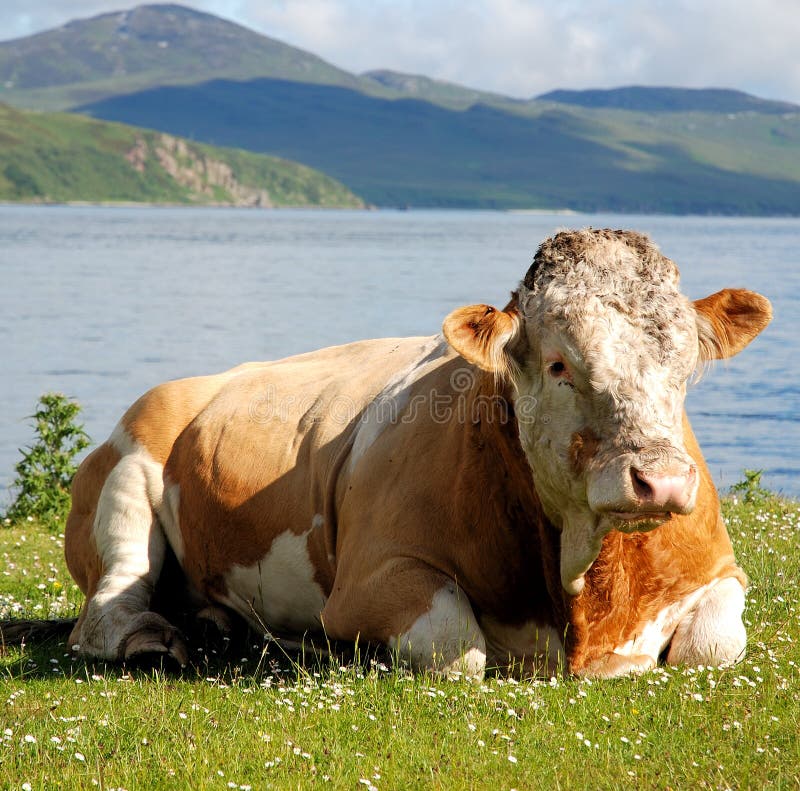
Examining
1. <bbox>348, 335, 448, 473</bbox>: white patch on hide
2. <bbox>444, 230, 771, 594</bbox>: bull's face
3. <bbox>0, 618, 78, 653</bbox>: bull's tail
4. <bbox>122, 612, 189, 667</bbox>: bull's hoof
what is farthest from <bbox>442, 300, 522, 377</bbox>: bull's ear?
<bbox>0, 618, 78, 653</bbox>: bull's tail

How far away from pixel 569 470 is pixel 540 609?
1.03 m

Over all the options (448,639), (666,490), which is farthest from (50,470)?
(666,490)

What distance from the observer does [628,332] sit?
6.05m

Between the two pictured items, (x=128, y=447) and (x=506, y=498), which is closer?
(x=506, y=498)

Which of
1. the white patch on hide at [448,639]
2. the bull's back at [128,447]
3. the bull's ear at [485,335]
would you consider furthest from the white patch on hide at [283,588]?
the bull's ear at [485,335]

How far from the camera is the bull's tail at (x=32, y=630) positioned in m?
8.65

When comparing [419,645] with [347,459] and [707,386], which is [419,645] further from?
[707,386]

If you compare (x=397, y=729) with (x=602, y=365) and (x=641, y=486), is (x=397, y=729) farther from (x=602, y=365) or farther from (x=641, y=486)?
(x=602, y=365)

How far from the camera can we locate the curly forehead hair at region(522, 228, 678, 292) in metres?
6.35

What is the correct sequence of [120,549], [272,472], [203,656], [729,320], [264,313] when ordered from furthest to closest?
1. [264,313]
2. [120,549]
3. [272,472]
4. [203,656]
5. [729,320]

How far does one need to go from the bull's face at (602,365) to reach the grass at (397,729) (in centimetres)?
79

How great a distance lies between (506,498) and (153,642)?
268 cm

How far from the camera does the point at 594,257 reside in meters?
6.40

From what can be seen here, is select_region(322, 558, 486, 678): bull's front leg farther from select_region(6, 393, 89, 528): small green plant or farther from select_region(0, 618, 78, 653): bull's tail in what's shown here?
select_region(6, 393, 89, 528): small green plant
